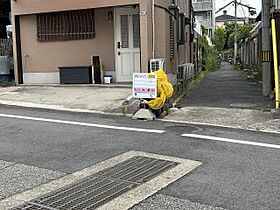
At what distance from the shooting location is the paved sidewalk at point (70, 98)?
426 inches

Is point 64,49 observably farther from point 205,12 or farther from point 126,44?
point 205,12

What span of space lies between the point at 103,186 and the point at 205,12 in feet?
174

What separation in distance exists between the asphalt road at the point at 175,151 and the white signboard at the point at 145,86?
773 millimetres

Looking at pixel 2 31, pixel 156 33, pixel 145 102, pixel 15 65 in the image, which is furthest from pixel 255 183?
pixel 2 31

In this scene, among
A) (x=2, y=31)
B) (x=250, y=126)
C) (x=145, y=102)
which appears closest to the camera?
(x=250, y=126)

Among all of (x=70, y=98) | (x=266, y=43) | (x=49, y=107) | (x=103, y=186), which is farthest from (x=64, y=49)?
(x=103, y=186)

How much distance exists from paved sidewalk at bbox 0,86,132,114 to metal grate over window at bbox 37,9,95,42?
6.80ft

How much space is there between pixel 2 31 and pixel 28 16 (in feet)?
15.3

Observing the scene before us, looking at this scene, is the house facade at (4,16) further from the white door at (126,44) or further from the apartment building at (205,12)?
the apartment building at (205,12)

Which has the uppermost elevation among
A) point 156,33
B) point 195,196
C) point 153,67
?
point 156,33

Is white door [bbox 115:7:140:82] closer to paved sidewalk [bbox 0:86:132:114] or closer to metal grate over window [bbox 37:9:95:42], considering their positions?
metal grate over window [bbox 37:9:95:42]

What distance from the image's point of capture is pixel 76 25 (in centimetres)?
1511

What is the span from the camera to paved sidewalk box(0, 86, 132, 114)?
10820mm

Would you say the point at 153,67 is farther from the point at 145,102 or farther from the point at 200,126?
the point at 200,126
